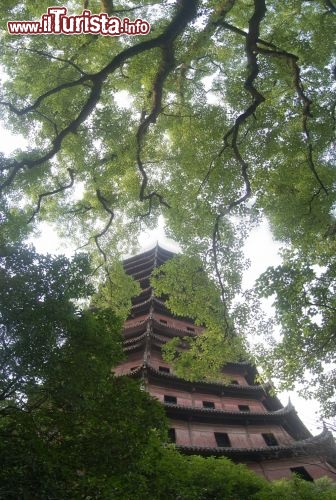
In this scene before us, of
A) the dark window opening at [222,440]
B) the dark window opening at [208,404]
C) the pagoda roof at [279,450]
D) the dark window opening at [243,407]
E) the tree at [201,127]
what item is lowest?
the pagoda roof at [279,450]

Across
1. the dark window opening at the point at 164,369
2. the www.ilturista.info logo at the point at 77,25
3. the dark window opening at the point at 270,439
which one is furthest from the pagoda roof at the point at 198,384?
the www.ilturista.info logo at the point at 77,25

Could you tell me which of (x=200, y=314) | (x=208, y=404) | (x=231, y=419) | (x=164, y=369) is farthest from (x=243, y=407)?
(x=200, y=314)

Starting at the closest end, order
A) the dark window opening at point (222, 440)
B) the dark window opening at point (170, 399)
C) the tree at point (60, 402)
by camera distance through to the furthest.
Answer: the tree at point (60, 402), the dark window opening at point (222, 440), the dark window opening at point (170, 399)

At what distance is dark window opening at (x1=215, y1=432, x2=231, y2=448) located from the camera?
15.5 m

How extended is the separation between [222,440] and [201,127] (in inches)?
531

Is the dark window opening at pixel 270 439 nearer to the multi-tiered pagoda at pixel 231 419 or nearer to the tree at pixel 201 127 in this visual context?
the multi-tiered pagoda at pixel 231 419

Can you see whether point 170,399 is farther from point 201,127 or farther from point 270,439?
point 201,127

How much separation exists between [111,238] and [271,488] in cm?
891

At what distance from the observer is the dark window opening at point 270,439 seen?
53.7 feet

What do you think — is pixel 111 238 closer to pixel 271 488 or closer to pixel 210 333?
pixel 210 333

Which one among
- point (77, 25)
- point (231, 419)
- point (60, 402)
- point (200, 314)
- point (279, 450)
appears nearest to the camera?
point (60, 402)

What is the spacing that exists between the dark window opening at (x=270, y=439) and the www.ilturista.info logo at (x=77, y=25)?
1732cm

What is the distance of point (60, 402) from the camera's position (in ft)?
17.2

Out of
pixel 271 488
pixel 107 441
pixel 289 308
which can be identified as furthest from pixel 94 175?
pixel 271 488
